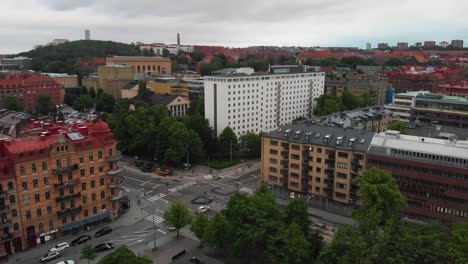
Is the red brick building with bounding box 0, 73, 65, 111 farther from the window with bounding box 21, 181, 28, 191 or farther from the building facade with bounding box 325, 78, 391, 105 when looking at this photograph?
the building facade with bounding box 325, 78, 391, 105

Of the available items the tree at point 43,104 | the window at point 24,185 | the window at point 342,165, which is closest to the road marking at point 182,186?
the window at point 24,185

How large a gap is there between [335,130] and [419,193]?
58.1ft

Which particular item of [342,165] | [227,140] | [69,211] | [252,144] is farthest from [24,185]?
[252,144]

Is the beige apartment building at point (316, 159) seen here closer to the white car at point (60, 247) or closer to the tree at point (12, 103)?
the white car at point (60, 247)

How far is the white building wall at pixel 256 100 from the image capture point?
106 metres

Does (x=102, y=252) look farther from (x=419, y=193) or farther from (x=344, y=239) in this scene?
(x=419, y=193)

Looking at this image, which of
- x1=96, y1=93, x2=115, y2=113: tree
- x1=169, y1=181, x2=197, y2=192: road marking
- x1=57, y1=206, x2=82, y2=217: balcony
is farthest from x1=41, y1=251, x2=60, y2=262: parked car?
x1=96, y1=93, x2=115, y2=113: tree

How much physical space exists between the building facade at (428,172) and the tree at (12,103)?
A: 127 meters

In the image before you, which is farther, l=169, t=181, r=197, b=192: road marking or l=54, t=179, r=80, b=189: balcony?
l=169, t=181, r=197, b=192: road marking

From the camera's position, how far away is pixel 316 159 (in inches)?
2665

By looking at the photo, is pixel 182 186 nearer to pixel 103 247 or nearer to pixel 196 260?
pixel 103 247

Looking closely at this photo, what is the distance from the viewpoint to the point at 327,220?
62906 mm

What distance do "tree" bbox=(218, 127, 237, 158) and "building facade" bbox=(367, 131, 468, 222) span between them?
42329 millimetres

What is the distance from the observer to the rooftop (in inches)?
2532
